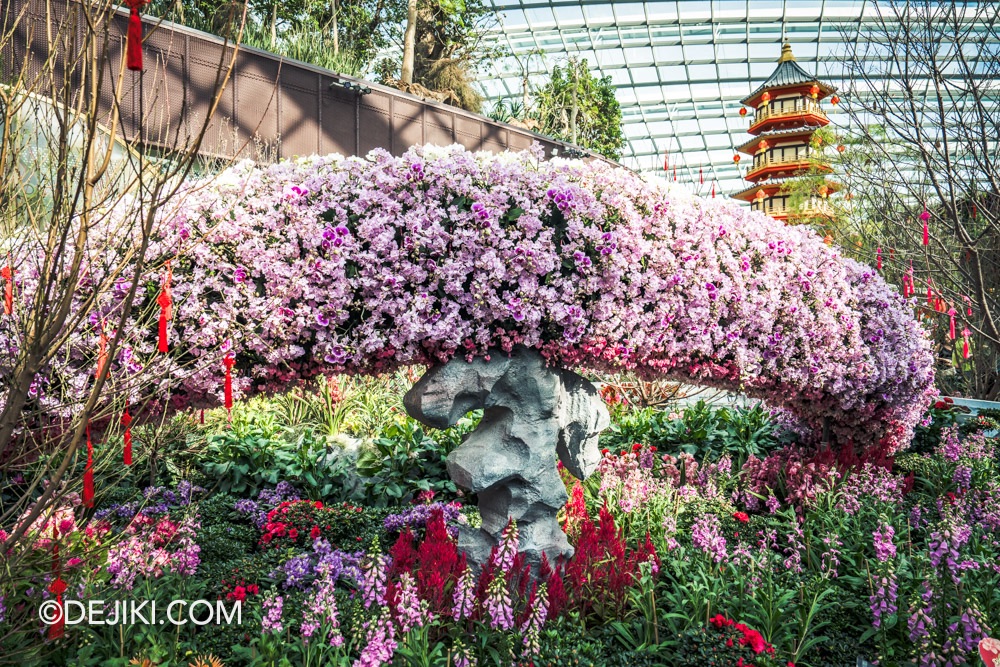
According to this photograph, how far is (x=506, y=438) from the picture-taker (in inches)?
132

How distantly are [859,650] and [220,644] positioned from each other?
260cm

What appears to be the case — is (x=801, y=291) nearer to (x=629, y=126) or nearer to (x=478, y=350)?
(x=478, y=350)

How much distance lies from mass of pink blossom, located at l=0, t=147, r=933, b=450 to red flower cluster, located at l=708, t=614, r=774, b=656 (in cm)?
122

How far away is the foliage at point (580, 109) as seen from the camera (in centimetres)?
2025

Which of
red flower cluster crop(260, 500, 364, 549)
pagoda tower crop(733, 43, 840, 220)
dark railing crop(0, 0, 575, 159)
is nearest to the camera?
red flower cluster crop(260, 500, 364, 549)

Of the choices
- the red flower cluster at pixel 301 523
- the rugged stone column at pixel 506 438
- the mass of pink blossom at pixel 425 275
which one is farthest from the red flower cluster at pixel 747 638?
the red flower cluster at pixel 301 523

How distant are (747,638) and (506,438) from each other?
1.26 meters

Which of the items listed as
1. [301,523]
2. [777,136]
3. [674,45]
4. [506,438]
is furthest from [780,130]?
[506,438]

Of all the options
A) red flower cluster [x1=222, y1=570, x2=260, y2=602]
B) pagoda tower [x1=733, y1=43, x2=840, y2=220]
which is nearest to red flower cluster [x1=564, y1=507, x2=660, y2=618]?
red flower cluster [x1=222, y1=570, x2=260, y2=602]

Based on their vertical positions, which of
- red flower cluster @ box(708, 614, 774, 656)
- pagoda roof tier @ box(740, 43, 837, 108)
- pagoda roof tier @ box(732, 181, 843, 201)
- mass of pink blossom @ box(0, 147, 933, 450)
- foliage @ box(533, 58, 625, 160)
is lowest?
red flower cluster @ box(708, 614, 774, 656)

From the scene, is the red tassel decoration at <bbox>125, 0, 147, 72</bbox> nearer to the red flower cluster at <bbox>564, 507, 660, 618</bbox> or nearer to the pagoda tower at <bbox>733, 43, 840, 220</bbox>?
the red flower cluster at <bbox>564, 507, 660, 618</bbox>

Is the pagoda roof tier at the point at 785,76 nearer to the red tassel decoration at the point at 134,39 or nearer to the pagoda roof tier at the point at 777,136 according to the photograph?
the pagoda roof tier at the point at 777,136

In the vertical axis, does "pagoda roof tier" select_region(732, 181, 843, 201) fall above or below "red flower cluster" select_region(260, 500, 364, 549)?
above

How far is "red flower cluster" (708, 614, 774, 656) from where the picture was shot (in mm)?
2662
